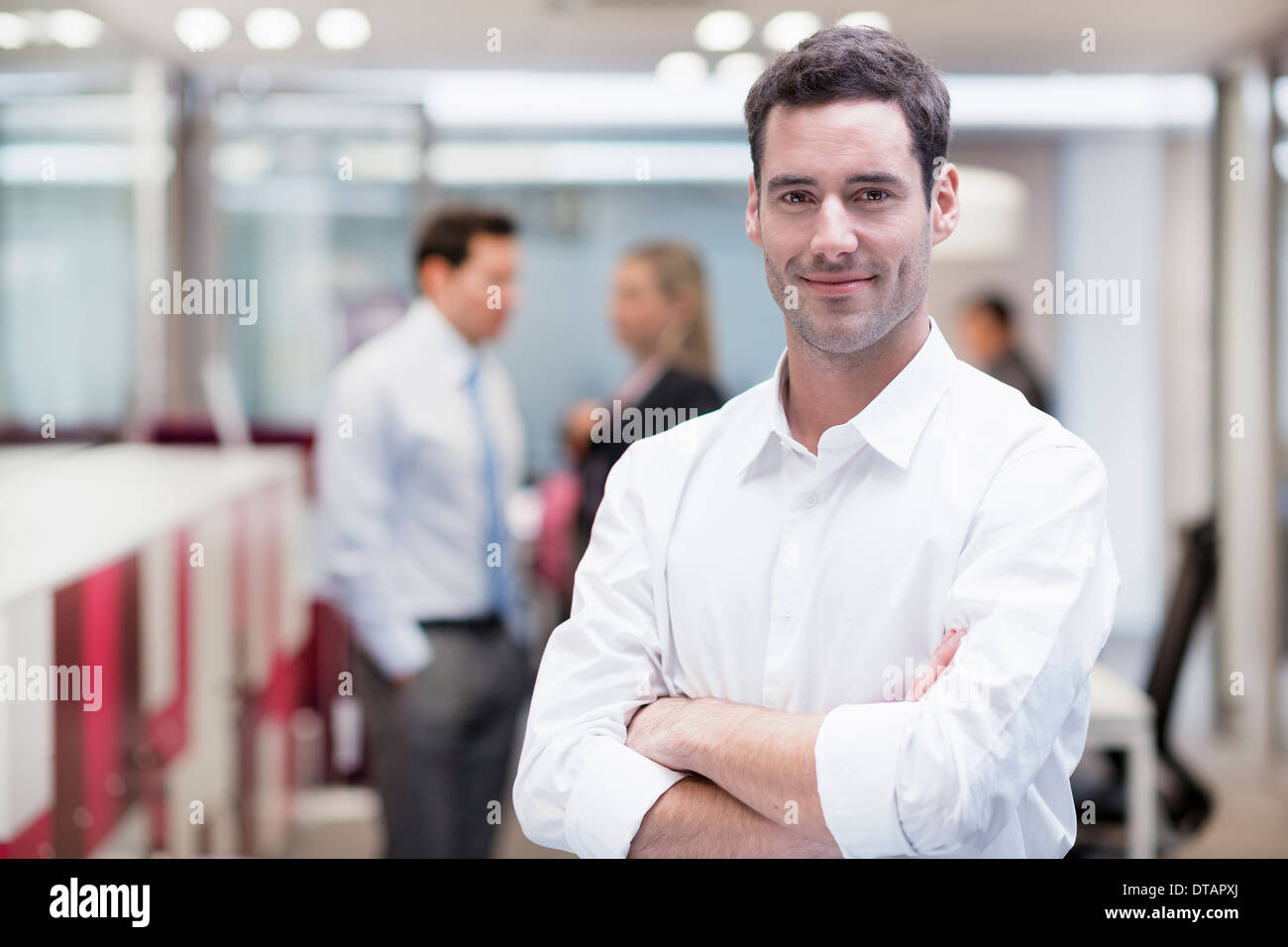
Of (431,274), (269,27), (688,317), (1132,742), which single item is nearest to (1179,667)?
(1132,742)

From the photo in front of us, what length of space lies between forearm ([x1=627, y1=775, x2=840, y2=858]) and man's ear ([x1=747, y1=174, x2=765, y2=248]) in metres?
0.54

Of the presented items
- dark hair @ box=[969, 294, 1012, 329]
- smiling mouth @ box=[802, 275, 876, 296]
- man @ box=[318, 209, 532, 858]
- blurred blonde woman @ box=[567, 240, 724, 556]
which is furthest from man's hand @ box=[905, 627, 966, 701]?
dark hair @ box=[969, 294, 1012, 329]

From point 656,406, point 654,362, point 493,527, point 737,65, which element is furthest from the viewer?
point 737,65

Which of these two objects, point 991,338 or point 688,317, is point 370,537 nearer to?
point 688,317

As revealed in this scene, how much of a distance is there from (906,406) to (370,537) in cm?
135

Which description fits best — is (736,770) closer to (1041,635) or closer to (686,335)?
(1041,635)

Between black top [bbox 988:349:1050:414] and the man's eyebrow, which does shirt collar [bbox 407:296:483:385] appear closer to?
the man's eyebrow

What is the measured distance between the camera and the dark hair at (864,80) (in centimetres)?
113

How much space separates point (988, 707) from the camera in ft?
3.33

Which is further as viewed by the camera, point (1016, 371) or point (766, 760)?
point (1016, 371)

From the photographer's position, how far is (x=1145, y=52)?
7.43 feet

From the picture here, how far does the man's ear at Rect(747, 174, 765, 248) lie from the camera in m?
1.20

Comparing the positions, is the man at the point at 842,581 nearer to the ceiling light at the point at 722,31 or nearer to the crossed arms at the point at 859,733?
the crossed arms at the point at 859,733
